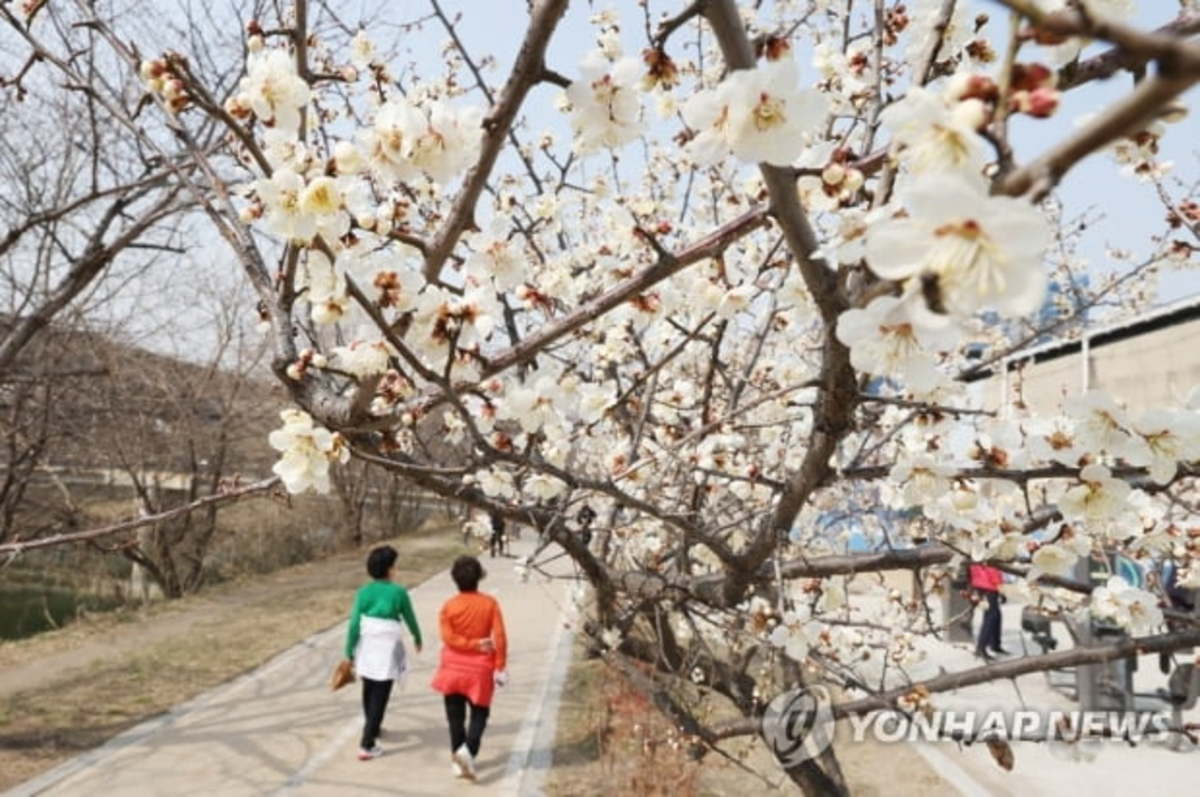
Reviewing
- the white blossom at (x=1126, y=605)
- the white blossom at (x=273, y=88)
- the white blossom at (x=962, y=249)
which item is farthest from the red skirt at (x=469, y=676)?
the white blossom at (x=962, y=249)

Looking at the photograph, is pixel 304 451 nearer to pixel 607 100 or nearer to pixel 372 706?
pixel 607 100

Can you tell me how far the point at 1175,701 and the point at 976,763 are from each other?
1243 mm

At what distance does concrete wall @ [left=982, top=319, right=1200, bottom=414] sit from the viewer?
29.8 feet

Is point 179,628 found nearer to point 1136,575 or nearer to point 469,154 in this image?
point 1136,575

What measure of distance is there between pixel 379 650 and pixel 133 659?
13.2 ft

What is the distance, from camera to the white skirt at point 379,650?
525cm

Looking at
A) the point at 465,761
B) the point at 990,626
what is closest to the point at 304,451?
the point at 465,761

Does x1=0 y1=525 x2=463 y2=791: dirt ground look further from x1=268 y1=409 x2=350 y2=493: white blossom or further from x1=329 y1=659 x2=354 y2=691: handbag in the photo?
x1=268 y1=409 x2=350 y2=493: white blossom

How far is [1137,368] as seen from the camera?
986 centimetres

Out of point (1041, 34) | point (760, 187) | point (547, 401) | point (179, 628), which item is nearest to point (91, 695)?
point (179, 628)

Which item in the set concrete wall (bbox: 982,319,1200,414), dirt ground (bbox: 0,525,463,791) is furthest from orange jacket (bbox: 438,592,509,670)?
concrete wall (bbox: 982,319,1200,414)

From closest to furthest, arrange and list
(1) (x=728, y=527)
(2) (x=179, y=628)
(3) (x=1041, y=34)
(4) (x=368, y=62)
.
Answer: (3) (x=1041, y=34), (1) (x=728, y=527), (4) (x=368, y=62), (2) (x=179, y=628)

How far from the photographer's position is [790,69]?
1032 millimetres

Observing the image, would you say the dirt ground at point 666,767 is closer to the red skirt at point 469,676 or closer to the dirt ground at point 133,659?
the red skirt at point 469,676
